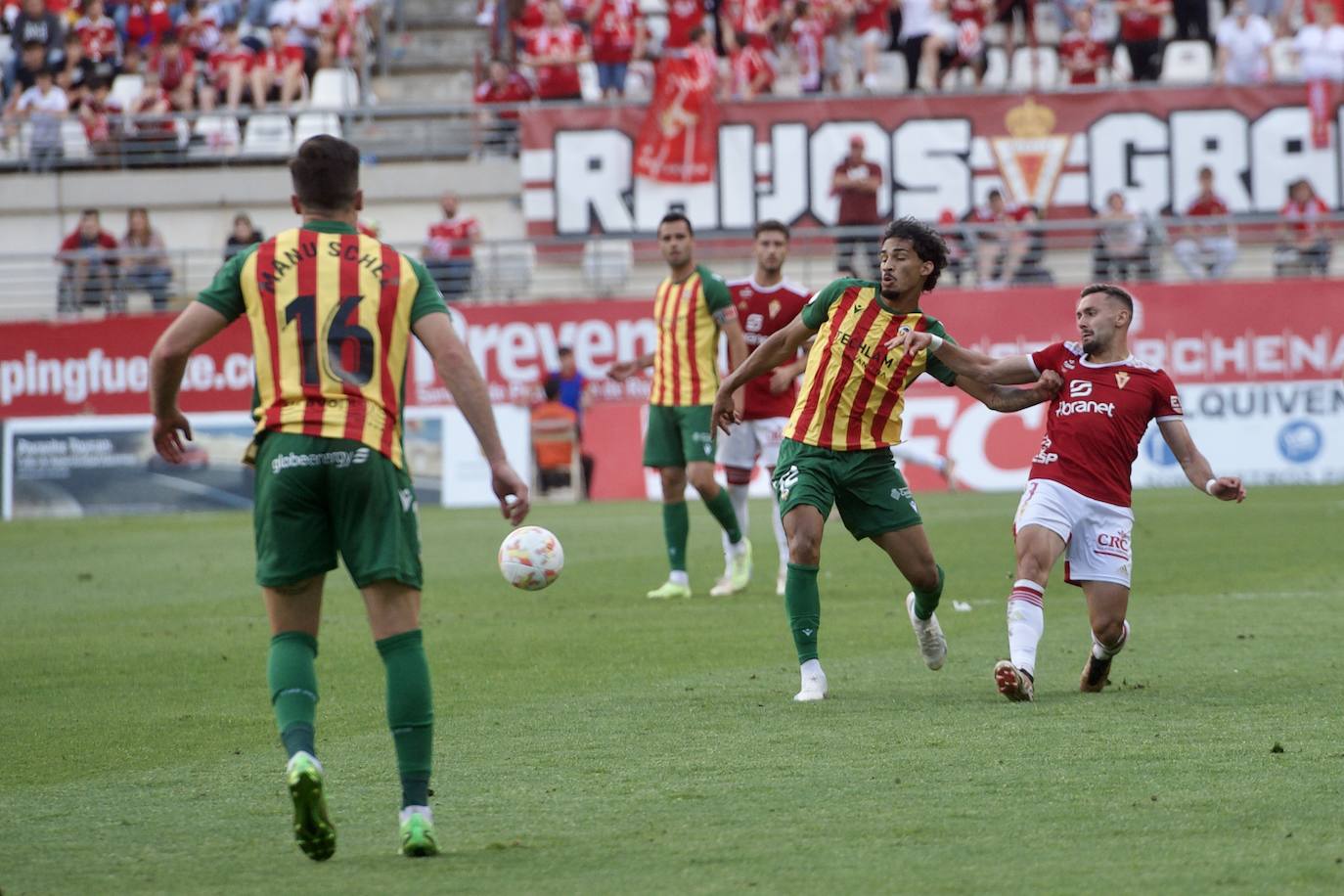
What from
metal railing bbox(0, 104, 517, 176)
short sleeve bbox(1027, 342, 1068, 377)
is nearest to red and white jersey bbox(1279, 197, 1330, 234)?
metal railing bbox(0, 104, 517, 176)

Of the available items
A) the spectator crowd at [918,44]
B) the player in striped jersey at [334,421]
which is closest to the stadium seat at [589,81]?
the spectator crowd at [918,44]

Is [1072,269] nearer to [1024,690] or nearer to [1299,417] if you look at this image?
[1299,417]

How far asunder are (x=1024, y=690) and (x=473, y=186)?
23.6m

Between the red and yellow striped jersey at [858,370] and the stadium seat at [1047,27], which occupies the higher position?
the stadium seat at [1047,27]

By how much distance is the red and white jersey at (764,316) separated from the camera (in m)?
13.6

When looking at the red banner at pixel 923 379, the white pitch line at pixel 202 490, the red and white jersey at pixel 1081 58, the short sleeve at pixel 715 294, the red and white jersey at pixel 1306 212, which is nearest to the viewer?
the short sleeve at pixel 715 294

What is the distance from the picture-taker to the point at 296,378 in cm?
545

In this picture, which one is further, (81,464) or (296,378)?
(81,464)

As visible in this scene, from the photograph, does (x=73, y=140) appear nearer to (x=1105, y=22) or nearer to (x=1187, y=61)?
(x=1105, y=22)

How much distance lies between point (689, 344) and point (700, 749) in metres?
6.86

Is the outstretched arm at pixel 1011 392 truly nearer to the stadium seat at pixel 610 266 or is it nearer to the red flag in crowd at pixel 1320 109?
the stadium seat at pixel 610 266

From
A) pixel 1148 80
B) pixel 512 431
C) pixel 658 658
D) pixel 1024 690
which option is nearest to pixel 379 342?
pixel 1024 690

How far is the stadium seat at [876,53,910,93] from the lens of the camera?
101ft

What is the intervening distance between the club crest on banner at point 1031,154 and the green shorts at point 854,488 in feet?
70.9
